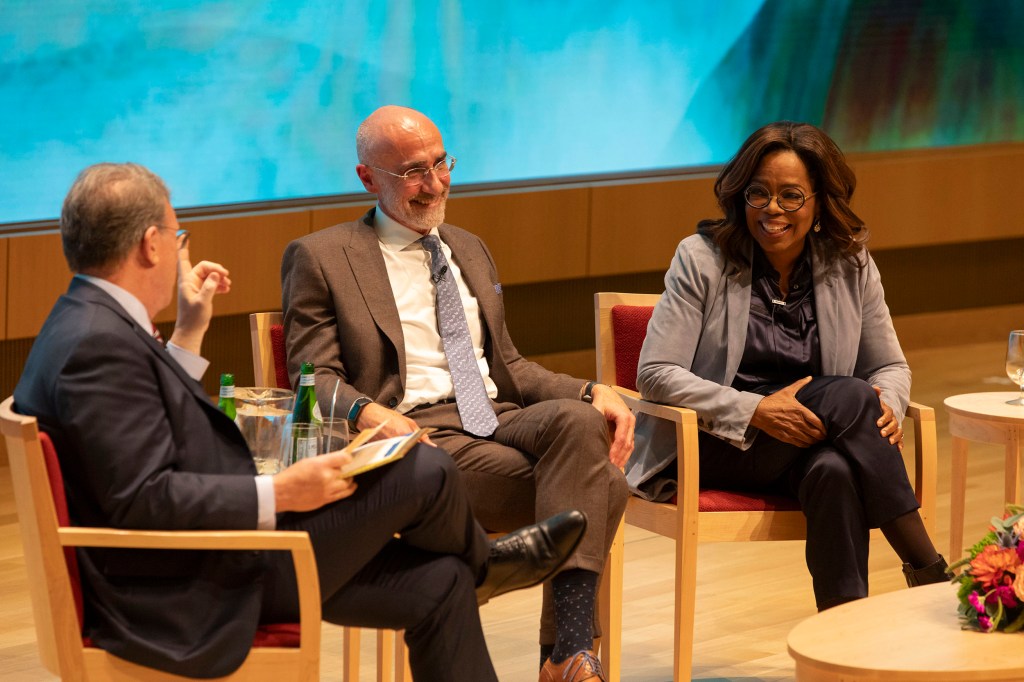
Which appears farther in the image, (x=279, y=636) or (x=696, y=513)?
(x=696, y=513)

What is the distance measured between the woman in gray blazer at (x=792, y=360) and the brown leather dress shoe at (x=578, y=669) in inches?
25.3

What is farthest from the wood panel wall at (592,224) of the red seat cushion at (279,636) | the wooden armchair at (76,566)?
the red seat cushion at (279,636)

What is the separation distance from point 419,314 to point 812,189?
1049 mm

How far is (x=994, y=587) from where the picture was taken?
276 cm

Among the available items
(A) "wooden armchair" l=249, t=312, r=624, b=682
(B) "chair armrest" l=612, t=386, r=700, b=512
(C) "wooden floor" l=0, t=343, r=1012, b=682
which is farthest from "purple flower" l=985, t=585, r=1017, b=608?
(A) "wooden armchair" l=249, t=312, r=624, b=682

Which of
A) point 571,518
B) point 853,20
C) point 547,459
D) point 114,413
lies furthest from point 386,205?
point 853,20

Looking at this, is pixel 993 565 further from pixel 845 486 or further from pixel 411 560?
pixel 411 560

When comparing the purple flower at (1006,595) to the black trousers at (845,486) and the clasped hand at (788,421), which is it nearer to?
the black trousers at (845,486)

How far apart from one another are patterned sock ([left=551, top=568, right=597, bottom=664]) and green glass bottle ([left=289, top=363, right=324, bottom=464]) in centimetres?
64

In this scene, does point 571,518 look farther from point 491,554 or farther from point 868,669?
point 868,669

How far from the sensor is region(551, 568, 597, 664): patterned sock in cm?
314

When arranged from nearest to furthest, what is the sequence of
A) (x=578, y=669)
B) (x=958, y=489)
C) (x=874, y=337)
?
(x=578, y=669), (x=874, y=337), (x=958, y=489)

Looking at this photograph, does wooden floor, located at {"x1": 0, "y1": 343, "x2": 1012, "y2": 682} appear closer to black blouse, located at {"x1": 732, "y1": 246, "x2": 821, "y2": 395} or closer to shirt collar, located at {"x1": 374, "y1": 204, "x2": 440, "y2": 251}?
black blouse, located at {"x1": 732, "y1": 246, "x2": 821, "y2": 395}

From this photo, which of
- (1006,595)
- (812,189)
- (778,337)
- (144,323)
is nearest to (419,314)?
(778,337)
